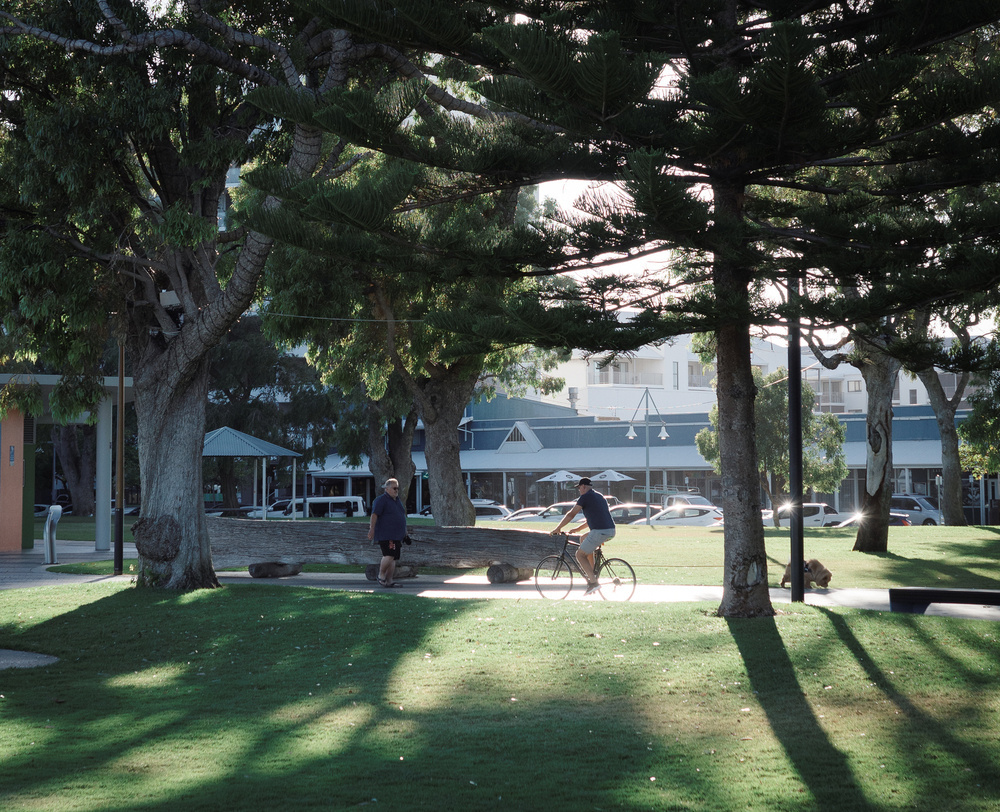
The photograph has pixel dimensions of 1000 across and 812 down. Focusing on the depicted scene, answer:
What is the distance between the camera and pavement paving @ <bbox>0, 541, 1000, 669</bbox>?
1171cm

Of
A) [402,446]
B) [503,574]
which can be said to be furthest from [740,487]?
[402,446]

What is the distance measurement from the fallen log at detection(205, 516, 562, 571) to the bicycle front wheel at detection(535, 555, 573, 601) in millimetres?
465

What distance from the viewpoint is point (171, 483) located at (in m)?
13.5

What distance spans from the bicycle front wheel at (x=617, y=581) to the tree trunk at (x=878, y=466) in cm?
831

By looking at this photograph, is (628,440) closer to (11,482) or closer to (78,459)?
(78,459)

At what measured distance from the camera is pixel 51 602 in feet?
43.3

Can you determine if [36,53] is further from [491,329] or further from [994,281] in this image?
[994,281]

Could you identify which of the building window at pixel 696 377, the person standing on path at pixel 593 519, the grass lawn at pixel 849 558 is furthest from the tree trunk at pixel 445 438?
the building window at pixel 696 377

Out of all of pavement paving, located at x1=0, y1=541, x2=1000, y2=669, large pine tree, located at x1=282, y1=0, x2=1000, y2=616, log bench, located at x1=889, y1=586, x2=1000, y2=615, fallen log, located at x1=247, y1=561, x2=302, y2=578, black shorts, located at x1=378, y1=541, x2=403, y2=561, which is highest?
large pine tree, located at x1=282, y1=0, x2=1000, y2=616

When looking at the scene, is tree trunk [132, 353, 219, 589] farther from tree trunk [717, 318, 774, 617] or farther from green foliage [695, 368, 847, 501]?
green foliage [695, 368, 847, 501]

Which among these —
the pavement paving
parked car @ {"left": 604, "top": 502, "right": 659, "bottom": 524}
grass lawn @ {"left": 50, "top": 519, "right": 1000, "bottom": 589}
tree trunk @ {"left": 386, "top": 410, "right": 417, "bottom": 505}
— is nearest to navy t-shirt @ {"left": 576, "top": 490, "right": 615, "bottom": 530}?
the pavement paving

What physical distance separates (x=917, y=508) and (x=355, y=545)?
90.6 ft

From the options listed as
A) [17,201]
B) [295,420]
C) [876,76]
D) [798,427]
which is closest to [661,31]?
[876,76]

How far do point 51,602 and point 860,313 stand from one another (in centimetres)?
1069
